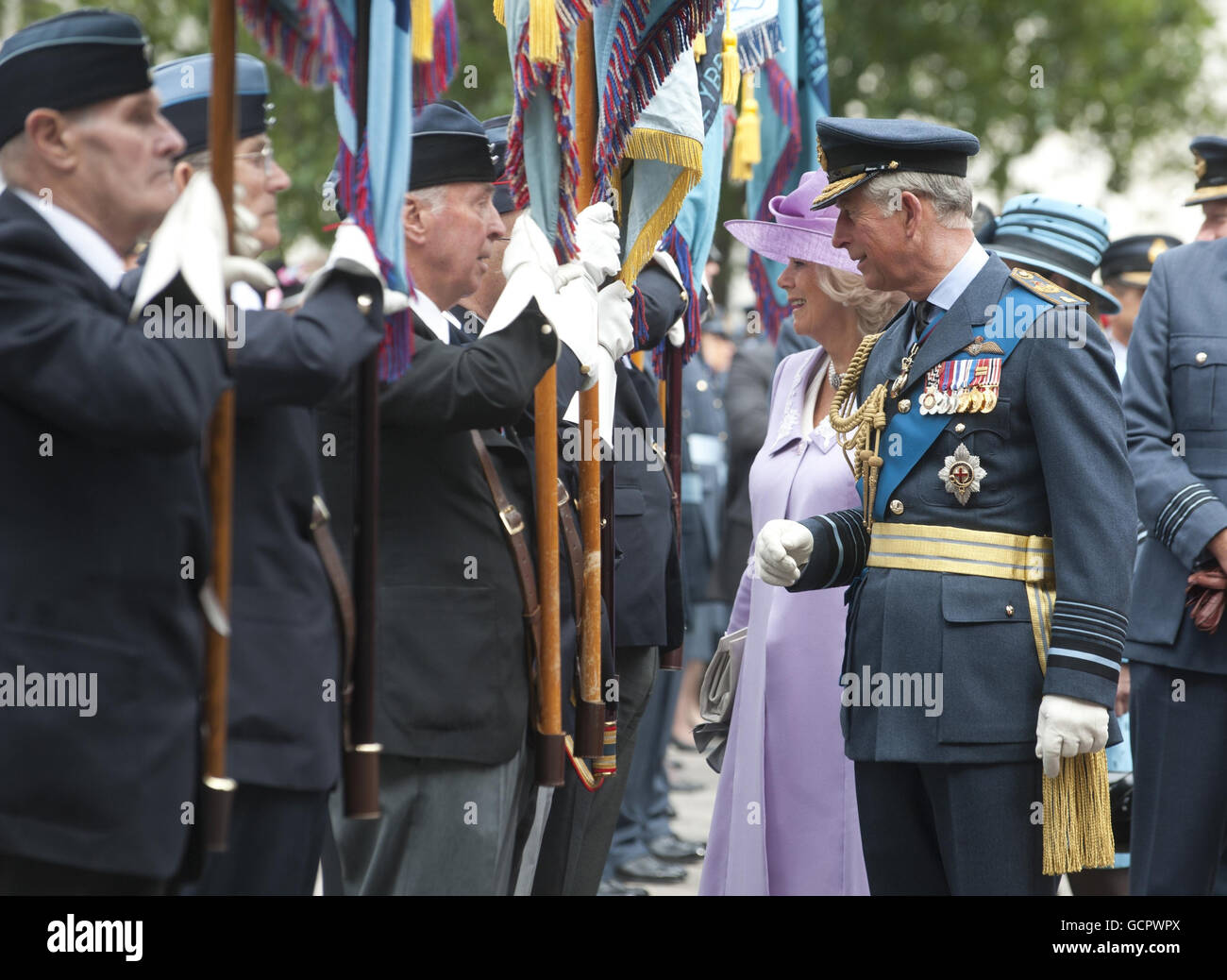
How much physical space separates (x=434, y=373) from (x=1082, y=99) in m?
16.5

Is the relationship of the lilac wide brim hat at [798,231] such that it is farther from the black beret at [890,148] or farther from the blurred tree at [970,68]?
the blurred tree at [970,68]

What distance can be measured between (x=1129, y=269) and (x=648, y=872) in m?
3.31

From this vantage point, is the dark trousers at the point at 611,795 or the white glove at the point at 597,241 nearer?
the white glove at the point at 597,241

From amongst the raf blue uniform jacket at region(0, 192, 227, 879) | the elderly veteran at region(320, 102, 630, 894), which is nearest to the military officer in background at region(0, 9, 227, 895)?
the raf blue uniform jacket at region(0, 192, 227, 879)

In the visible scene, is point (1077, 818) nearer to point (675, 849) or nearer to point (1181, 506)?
point (1181, 506)

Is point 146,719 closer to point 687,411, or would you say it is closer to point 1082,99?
point 687,411

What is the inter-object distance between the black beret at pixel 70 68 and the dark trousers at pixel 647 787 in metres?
4.30

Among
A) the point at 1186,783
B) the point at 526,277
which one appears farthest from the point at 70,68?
the point at 1186,783

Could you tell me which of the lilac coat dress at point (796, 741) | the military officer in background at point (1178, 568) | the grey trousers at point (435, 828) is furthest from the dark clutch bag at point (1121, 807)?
the grey trousers at point (435, 828)

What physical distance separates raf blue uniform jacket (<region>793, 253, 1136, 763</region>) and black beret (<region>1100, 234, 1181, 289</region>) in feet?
13.1

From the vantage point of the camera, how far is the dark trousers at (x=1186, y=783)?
170 inches

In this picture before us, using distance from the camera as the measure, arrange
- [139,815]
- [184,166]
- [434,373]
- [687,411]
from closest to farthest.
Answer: [139,815], [184,166], [434,373], [687,411]

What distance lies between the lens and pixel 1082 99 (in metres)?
18.1
